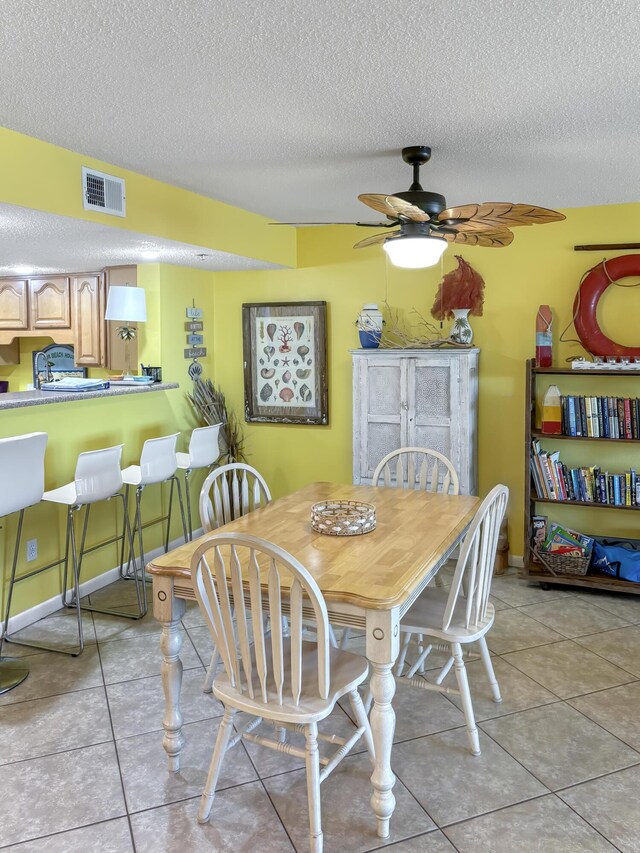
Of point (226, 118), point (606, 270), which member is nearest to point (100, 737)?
point (226, 118)

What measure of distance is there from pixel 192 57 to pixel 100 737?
7.85ft

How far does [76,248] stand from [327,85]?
2177mm

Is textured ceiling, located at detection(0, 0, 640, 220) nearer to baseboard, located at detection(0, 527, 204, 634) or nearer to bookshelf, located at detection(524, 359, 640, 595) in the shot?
bookshelf, located at detection(524, 359, 640, 595)

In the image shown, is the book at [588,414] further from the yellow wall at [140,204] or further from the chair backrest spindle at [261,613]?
the chair backrest spindle at [261,613]

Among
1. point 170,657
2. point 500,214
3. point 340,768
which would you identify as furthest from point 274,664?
point 500,214

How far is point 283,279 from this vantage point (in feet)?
16.6

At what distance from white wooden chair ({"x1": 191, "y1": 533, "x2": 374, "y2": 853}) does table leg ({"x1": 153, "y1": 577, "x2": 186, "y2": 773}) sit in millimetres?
224

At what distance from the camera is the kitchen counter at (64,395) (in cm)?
343

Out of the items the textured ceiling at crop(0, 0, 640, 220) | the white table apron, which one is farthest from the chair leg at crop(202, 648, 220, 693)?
the textured ceiling at crop(0, 0, 640, 220)

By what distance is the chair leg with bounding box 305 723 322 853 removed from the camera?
1951mm

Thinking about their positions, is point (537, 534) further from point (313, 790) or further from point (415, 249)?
point (313, 790)

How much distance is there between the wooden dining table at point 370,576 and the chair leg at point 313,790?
185 mm

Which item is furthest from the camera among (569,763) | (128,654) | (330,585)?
(128,654)

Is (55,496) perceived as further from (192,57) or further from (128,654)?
(192,57)
